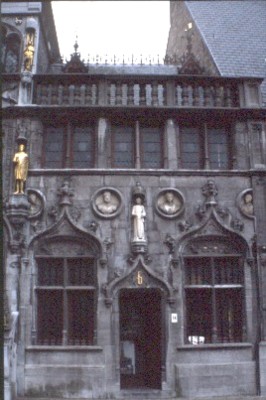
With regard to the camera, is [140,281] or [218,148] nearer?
[140,281]

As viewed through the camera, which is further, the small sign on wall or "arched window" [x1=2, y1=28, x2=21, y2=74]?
"arched window" [x1=2, y1=28, x2=21, y2=74]

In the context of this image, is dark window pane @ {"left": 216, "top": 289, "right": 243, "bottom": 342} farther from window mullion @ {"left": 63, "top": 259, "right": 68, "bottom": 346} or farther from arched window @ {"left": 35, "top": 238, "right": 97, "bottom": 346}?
window mullion @ {"left": 63, "top": 259, "right": 68, "bottom": 346}

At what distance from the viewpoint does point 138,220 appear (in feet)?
42.9

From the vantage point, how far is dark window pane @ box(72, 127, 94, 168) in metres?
14.0

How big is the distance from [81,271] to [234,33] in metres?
10.3

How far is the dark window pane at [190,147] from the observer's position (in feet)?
46.2

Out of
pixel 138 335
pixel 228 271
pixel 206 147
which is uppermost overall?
pixel 206 147

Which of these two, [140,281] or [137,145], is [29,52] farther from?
[140,281]

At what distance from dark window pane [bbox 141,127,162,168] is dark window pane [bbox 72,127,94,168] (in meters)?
1.42

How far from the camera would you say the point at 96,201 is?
13.4 metres

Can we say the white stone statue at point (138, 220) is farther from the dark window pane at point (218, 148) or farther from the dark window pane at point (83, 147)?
the dark window pane at point (218, 148)

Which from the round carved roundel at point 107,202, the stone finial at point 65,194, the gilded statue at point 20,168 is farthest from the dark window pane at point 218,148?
the gilded statue at point 20,168

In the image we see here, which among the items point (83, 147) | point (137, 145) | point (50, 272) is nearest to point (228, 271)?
point (137, 145)

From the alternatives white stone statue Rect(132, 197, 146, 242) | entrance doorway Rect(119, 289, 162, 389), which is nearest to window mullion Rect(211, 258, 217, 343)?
entrance doorway Rect(119, 289, 162, 389)
